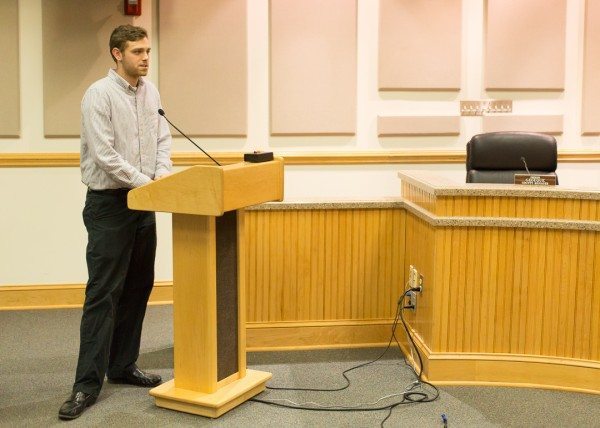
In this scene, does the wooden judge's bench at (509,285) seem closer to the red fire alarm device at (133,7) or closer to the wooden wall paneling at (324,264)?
the wooden wall paneling at (324,264)

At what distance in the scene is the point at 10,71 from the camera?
5270 mm

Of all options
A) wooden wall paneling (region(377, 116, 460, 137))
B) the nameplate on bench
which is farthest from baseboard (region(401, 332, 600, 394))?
wooden wall paneling (region(377, 116, 460, 137))

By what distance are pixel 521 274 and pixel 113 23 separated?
2984mm

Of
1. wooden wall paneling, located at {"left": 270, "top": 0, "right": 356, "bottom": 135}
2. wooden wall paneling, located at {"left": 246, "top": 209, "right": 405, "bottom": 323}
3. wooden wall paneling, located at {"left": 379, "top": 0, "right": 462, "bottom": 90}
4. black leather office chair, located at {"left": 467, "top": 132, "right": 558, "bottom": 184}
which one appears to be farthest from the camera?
wooden wall paneling, located at {"left": 379, "top": 0, "right": 462, "bottom": 90}

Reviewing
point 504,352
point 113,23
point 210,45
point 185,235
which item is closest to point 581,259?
point 504,352

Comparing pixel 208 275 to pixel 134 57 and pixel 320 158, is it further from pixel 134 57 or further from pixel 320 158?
pixel 320 158

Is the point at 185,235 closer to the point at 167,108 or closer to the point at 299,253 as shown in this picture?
the point at 299,253

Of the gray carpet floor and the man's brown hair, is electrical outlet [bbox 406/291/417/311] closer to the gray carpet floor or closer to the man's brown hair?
the gray carpet floor

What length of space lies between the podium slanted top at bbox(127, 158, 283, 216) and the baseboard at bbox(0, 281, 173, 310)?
221cm

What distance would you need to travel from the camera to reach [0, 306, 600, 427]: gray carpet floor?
348 centimetres

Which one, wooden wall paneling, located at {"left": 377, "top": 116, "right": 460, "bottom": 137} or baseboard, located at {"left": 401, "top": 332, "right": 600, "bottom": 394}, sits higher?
wooden wall paneling, located at {"left": 377, "top": 116, "right": 460, "bottom": 137}

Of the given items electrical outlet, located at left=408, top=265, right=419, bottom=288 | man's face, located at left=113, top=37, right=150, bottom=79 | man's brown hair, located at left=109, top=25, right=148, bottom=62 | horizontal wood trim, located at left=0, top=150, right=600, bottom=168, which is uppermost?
man's brown hair, located at left=109, top=25, right=148, bottom=62

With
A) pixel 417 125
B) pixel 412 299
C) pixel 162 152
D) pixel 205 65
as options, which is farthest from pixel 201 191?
pixel 417 125

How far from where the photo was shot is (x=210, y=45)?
5.47 meters
